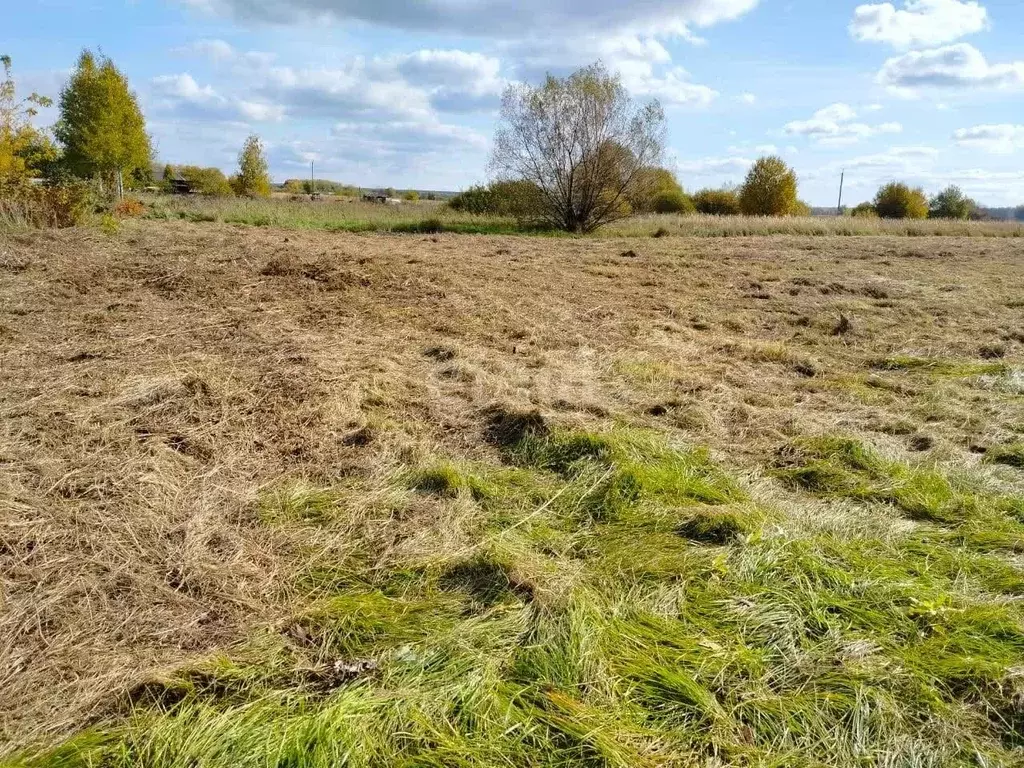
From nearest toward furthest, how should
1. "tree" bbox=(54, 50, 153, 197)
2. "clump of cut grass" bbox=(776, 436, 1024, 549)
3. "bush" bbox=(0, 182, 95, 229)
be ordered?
1. "clump of cut grass" bbox=(776, 436, 1024, 549)
2. "bush" bbox=(0, 182, 95, 229)
3. "tree" bbox=(54, 50, 153, 197)

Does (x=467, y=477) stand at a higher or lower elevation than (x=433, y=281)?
lower

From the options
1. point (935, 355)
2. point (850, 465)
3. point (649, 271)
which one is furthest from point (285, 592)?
point (649, 271)

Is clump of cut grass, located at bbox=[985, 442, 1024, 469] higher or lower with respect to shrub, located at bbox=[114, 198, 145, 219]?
lower

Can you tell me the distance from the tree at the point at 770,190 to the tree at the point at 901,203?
8.45 metres

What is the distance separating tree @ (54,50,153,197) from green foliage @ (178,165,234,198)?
1296 centimetres

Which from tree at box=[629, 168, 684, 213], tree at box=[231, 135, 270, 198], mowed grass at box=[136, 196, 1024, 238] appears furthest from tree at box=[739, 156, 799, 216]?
tree at box=[231, 135, 270, 198]

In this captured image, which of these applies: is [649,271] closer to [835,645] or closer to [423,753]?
[835,645]

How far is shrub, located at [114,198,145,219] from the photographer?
14172 mm

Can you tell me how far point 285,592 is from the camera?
2.48m

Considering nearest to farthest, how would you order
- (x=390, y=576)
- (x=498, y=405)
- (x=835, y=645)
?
(x=835, y=645) → (x=390, y=576) → (x=498, y=405)

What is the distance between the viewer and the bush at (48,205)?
10.9 m

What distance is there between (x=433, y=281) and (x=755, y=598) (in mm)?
6659

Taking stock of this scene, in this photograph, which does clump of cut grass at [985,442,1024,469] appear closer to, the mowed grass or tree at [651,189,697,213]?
the mowed grass

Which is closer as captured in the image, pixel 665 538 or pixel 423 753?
pixel 423 753
